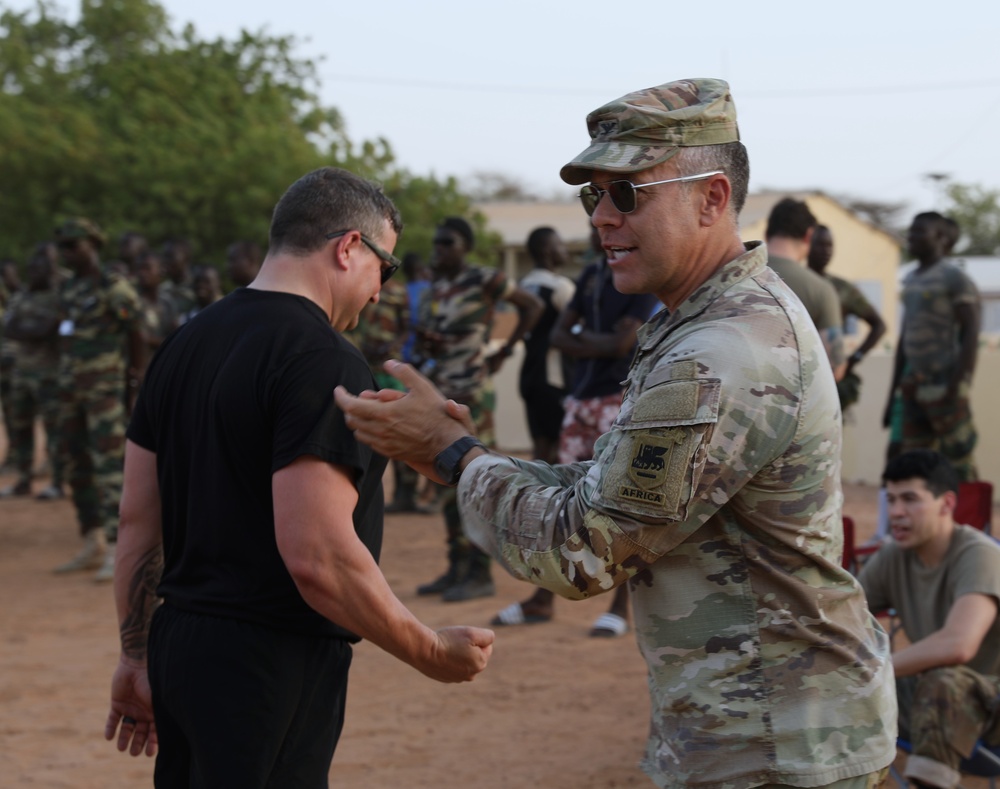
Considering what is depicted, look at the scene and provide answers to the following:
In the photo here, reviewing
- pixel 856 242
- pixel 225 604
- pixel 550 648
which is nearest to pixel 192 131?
pixel 856 242

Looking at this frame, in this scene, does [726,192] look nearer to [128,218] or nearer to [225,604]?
[225,604]

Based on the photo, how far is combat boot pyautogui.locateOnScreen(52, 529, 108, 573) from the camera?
949cm

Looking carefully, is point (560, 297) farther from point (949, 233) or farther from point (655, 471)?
point (655, 471)

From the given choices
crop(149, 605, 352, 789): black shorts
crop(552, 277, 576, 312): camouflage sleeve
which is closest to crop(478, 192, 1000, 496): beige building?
crop(552, 277, 576, 312): camouflage sleeve

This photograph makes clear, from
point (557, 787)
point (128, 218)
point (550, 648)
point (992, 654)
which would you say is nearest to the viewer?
point (992, 654)

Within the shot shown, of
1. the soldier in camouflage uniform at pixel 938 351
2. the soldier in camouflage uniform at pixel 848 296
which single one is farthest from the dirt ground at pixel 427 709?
the soldier in camouflage uniform at pixel 848 296

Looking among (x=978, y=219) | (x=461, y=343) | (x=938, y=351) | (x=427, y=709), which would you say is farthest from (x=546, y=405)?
(x=978, y=219)

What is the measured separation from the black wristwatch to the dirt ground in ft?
9.94

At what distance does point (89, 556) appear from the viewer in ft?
31.3

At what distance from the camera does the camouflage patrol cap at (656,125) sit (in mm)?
2178

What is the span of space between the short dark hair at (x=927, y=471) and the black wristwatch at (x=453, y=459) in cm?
292

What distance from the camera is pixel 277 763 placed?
8.95 feet

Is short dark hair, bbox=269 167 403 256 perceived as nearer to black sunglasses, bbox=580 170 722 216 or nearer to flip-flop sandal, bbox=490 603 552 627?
black sunglasses, bbox=580 170 722 216

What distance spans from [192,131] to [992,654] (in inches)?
924
